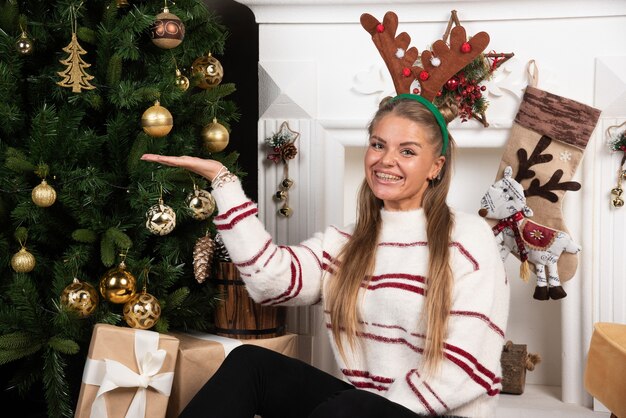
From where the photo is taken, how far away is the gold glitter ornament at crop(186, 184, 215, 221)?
201cm

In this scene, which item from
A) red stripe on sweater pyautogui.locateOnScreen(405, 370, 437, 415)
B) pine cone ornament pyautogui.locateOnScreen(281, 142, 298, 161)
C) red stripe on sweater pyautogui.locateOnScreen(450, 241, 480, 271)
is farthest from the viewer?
pine cone ornament pyautogui.locateOnScreen(281, 142, 298, 161)

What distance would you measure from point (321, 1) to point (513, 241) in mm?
996

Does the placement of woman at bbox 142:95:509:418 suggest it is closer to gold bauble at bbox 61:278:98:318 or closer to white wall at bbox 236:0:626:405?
gold bauble at bbox 61:278:98:318

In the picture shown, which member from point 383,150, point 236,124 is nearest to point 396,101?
point 383,150

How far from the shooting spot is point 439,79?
1.96 m

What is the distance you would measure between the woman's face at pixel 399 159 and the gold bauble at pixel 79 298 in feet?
2.36

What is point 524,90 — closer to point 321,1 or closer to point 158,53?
point 321,1

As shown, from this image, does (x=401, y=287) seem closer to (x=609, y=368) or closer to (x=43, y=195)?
(x=609, y=368)

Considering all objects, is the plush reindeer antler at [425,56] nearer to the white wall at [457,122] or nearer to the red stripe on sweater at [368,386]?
the white wall at [457,122]

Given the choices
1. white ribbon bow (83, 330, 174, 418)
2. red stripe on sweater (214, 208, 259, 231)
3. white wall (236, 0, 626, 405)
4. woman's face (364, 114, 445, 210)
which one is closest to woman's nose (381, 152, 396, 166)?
woman's face (364, 114, 445, 210)

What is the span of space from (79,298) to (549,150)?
59.4 inches

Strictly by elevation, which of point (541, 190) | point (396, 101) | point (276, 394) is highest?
point (396, 101)

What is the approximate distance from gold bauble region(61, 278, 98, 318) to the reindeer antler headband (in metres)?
0.87

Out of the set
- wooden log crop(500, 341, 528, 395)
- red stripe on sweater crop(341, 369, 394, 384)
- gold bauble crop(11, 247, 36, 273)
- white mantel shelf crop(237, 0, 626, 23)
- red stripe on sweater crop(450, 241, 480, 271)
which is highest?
white mantel shelf crop(237, 0, 626, 23)
